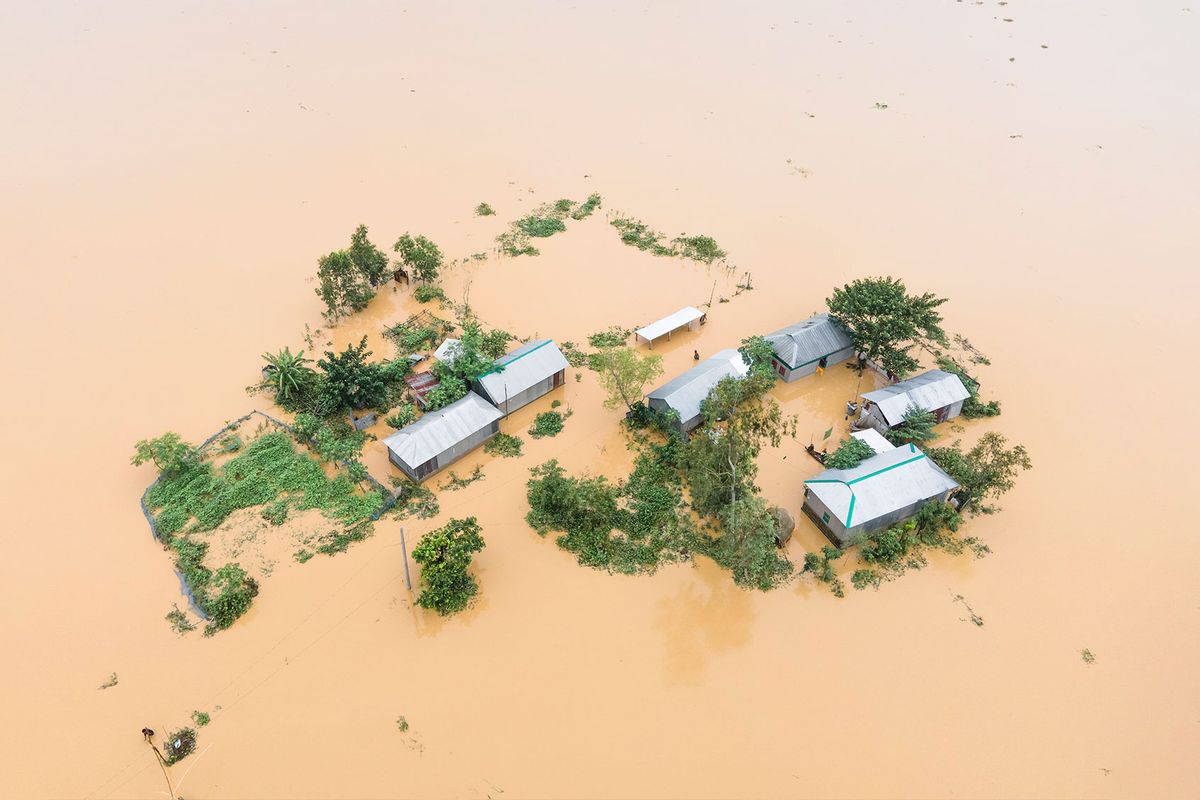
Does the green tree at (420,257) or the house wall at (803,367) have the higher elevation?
the green tree at (420,257)

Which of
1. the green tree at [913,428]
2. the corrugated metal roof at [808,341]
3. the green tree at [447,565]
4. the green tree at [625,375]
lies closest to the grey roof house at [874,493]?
the green tree at [913,428]

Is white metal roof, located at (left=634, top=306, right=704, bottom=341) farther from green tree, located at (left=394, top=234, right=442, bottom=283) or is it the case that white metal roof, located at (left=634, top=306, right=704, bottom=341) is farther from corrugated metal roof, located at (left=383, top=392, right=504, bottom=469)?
green tree, located at (left=394, top=234, right=442, bottom=283)

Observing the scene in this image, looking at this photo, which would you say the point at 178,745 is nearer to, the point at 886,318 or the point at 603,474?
the point at 603,474

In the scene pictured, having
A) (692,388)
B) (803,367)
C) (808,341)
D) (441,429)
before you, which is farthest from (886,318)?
(441,429)

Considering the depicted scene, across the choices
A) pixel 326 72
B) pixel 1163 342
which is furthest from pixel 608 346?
pixel 326 72

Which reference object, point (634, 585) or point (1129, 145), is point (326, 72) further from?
point (1129, 145)

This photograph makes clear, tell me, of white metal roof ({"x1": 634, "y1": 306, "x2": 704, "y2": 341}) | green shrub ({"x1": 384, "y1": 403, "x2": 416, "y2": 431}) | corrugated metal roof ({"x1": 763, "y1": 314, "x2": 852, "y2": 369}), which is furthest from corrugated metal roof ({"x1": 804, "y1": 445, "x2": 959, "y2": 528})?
green shrub ({"x1": 384, "y1": 403, "x2": 416, "y2": 431})

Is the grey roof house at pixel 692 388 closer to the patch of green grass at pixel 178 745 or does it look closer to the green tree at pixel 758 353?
the green tree at pixel 758 353
